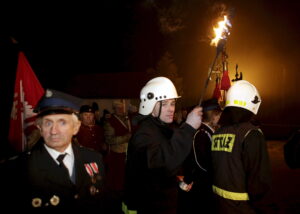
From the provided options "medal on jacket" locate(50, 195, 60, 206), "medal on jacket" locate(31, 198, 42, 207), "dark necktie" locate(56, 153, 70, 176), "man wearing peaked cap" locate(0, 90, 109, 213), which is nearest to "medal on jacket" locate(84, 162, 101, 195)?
"man wearing peaked cap" locate(0, 90, 109, 213)

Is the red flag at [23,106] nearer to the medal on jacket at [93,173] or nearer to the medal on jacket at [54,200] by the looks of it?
the medal on jacket at [93,173]

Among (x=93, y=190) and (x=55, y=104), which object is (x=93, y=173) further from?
(x=55, y=104)

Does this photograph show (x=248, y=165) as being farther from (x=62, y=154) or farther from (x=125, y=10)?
(x=125, y=10)

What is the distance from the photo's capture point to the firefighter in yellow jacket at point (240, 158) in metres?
3.41

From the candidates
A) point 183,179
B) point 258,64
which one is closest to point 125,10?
point 258,64

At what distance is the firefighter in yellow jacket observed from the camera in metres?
3.41

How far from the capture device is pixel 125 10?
35000 millimetres

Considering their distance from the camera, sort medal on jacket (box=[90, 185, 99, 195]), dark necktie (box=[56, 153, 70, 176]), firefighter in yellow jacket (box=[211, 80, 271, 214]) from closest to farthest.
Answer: dark necktie (box=[56, 153, 70, 176])
medal on jacket (box=[90, 185, 99, 195])
firefighter in yellow jacket (box=[211, 80, 271, 214])

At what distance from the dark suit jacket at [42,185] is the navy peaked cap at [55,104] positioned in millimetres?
355

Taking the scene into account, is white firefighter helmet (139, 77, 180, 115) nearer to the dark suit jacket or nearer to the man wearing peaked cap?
the man wearing peaked cap

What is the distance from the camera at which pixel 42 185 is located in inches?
91.6

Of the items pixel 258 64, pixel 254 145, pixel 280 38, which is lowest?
pixel 254 145

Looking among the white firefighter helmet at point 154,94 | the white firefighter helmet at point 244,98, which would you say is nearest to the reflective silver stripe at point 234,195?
the white firefighter helmet at point 244,98

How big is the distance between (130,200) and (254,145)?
5.87 ft
